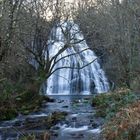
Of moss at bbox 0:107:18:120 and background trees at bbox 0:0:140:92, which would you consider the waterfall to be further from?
moss at bbox 0:107:18:120

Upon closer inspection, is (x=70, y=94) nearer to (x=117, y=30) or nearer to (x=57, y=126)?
(x=117, y=30)

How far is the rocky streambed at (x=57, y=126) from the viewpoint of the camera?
39.5 ft

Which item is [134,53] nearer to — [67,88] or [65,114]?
[65,114]

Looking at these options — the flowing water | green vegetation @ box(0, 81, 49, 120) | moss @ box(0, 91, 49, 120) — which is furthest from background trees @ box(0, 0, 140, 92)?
moss @ box(0, 91, 49, 120)

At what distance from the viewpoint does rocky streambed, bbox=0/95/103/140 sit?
39.5 ft

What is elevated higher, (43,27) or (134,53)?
(43,27)

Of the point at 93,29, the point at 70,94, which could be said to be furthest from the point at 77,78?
the point at 93,29

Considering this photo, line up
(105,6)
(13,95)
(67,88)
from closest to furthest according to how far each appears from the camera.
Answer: (13,95), (105,6), (67,88)

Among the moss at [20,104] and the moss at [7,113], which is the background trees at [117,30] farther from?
the moss at [7,113]

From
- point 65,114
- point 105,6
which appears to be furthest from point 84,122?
point 105,6

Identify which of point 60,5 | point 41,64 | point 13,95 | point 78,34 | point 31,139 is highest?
point 60,5

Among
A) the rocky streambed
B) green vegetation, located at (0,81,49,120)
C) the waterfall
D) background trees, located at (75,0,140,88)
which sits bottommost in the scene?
the rocky streambed

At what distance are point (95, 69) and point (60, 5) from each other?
9.62 m

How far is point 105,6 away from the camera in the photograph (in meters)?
22.8
